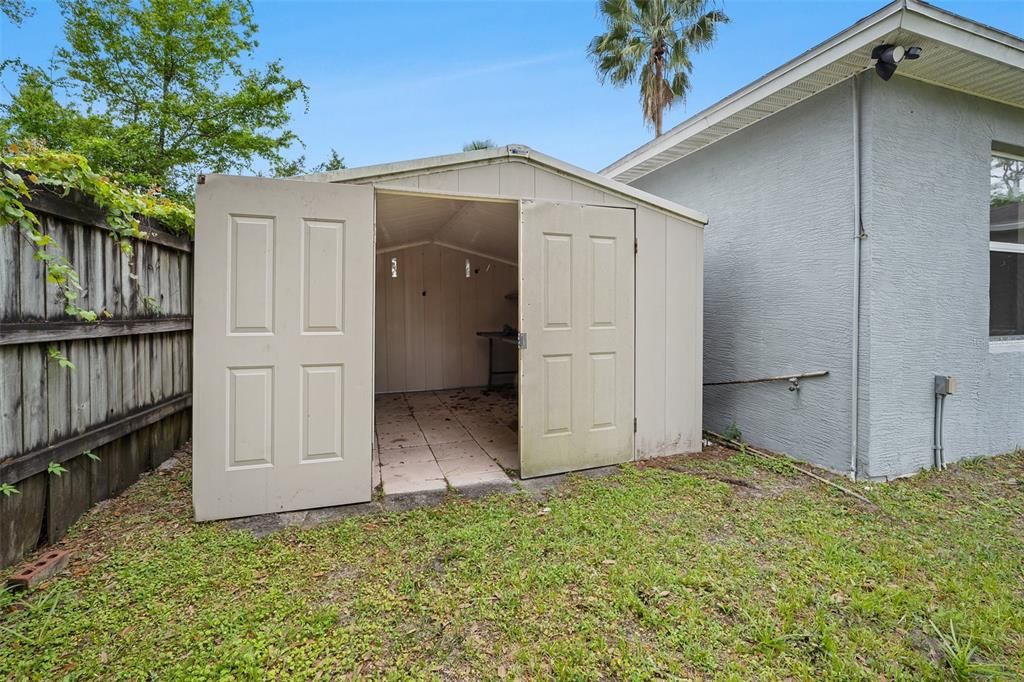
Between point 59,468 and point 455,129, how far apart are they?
45.1 ft

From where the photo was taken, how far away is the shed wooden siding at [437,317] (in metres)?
7.09

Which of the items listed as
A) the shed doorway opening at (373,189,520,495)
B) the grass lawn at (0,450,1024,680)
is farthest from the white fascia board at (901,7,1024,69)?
the shed doorway opening at (373,189,520,495)

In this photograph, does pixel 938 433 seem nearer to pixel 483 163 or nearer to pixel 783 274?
pixel 783 274

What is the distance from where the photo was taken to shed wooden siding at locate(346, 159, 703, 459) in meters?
3.73

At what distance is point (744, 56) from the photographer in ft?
29.4

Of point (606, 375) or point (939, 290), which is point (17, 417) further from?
point (939, 290)

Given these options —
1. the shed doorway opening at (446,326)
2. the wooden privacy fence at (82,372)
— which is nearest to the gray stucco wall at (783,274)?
the shed doorway opening at (446,326)

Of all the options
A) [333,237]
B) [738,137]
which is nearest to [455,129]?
[738,137]

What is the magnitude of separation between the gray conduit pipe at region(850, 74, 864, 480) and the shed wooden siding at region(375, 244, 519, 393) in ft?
16.6

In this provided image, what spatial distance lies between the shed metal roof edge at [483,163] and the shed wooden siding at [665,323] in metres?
0.05

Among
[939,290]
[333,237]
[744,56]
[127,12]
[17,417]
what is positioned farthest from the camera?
[744,56]

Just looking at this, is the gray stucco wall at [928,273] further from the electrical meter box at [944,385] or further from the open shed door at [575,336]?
the open shed door at [575,336]

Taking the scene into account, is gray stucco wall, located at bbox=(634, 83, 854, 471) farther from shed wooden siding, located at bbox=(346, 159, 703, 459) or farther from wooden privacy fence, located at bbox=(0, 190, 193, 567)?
wooden privacy fence, located at bbox=(0, 190, 193, 567)

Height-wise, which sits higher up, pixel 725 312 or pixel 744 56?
pixel 744 56
